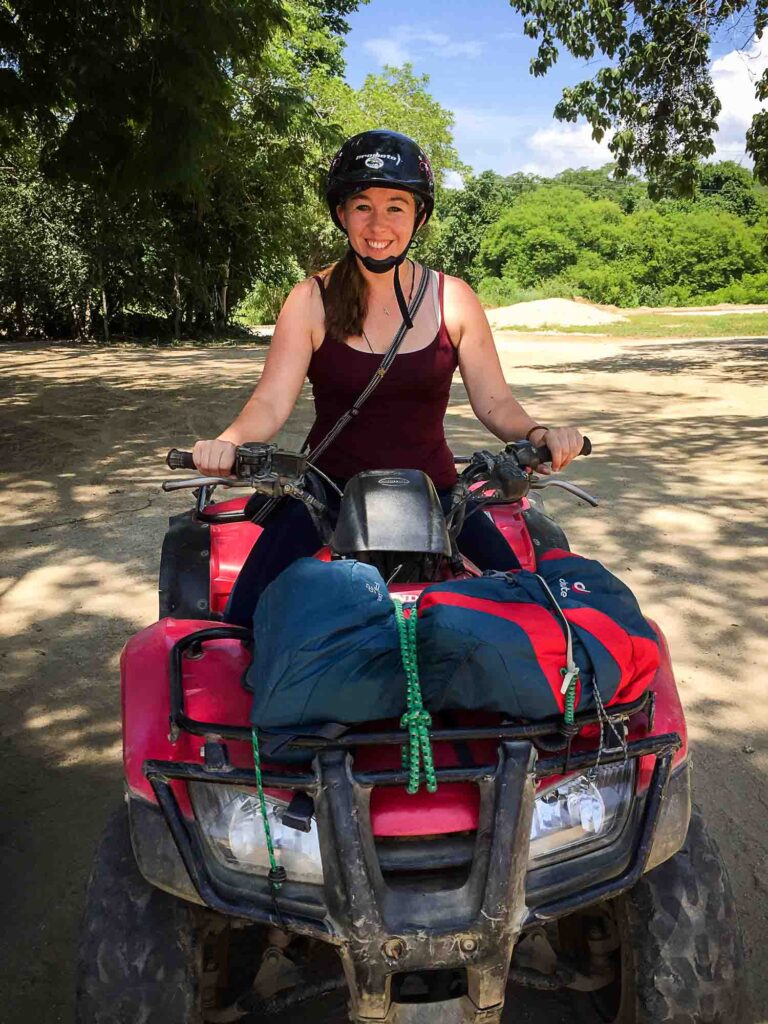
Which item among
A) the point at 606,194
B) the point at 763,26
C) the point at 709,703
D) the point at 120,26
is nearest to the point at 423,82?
the point at 606,194

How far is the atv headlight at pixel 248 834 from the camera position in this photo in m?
1.61

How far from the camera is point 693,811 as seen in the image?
203cm

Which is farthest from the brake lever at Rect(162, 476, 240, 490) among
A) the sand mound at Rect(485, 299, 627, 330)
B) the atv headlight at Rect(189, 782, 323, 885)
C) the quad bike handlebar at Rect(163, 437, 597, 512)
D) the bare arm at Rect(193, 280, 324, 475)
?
the sand mound at Rect(485, 299, 627, 330)

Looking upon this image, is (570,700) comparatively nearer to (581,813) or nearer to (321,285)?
(581,813)

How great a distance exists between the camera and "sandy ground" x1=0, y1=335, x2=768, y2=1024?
2.74 meters

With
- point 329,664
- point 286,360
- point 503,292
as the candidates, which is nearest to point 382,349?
point 286,360

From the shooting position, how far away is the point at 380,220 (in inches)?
103

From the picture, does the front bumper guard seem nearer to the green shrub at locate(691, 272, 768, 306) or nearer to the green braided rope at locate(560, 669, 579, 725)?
the green braided rope at locate(560, 669, 579, 725)

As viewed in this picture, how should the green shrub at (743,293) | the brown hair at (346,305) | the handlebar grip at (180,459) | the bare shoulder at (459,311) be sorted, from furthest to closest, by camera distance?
the green shrub at (743,293) → the bare shoulder at (459,311) → the brown hair at (346,305) → the handlebar grip at (180,459)

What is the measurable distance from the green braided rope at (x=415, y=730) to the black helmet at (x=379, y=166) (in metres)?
1.40

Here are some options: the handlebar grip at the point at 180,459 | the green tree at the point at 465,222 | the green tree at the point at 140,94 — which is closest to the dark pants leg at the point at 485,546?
the handlebar grip at the point at 180,459

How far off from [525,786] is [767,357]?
18.9 m

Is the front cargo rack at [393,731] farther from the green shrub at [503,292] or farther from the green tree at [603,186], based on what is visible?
the green tree at [603,186]

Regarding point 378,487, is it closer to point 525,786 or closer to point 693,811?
point 525,786
